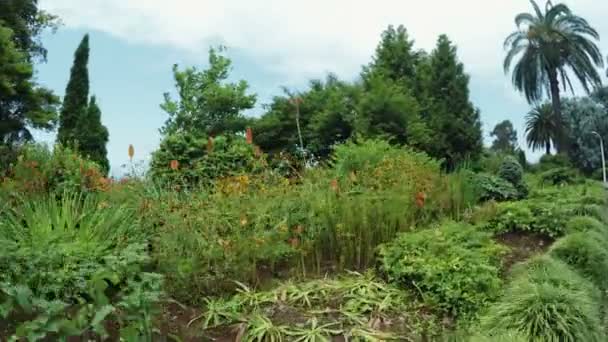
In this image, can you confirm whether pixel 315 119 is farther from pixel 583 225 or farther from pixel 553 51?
pixel 553 51

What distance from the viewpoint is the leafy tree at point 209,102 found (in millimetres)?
18000

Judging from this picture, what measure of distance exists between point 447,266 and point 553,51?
94.5 feet

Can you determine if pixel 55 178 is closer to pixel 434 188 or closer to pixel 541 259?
pixel 434 188

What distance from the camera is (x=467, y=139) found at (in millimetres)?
14734

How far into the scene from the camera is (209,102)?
59.8ft

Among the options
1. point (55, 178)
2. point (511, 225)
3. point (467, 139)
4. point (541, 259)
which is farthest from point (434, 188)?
point (467, 139)

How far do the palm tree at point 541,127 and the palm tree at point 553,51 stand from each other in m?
4.53

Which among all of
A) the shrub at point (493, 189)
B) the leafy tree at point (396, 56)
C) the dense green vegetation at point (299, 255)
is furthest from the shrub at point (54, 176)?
the leafy tree at point (396, 56)

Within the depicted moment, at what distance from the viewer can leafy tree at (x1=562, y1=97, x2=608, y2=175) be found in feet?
121

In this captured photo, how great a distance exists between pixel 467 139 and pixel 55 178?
9781 millimetres

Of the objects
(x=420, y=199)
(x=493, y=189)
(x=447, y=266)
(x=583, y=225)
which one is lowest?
(x=447, y=266)

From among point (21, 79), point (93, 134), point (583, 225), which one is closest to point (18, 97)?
point (21, 79)

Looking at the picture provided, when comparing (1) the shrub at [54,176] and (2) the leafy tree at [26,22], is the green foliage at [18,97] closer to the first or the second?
(2) the leafy tree at [26,22]

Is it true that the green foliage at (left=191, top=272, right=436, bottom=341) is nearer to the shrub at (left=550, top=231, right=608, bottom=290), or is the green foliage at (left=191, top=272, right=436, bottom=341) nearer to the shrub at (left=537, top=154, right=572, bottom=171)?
the shrub at (left=550, top=231, right=608, bottom=290)
